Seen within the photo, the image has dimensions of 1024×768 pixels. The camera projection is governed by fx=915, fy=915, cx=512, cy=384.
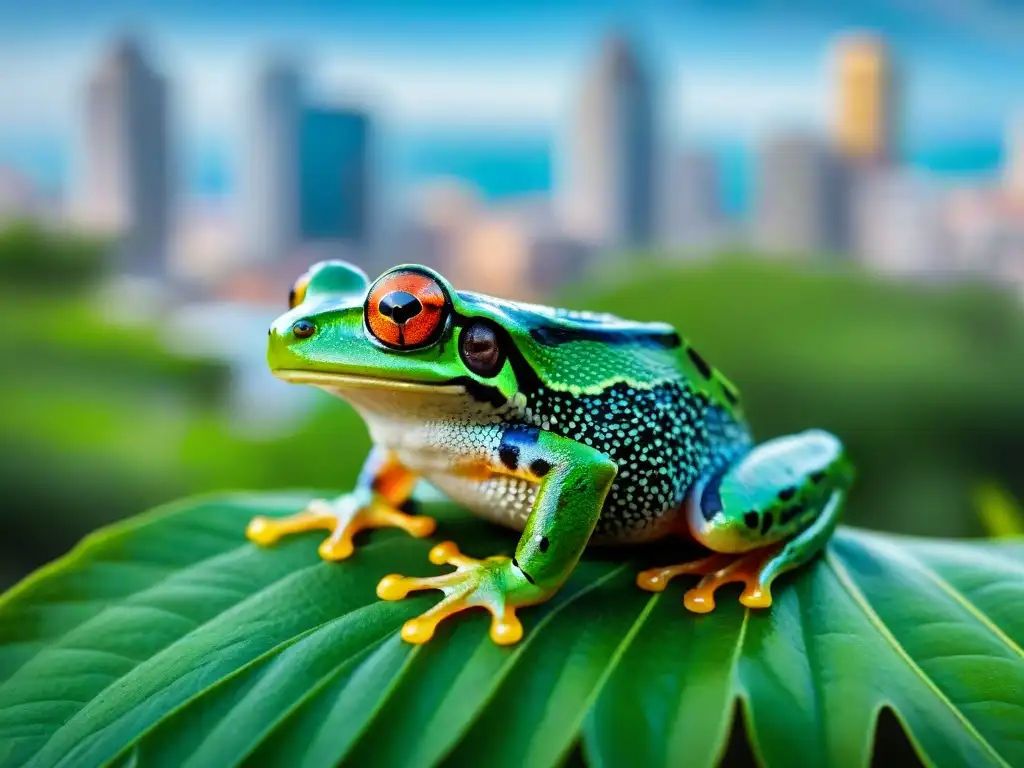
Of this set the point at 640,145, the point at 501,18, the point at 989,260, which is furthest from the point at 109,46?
the point at 989,260

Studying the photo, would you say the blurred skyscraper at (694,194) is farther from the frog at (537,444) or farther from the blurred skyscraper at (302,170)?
the frog at (537,444)

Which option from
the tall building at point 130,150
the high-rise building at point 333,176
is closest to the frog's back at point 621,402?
the high-rise building at point 333,176

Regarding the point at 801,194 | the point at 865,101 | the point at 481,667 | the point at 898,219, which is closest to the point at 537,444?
the point at 481,667

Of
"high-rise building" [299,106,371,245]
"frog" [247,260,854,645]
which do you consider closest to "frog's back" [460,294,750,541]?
"frog" [247,260,854,645]

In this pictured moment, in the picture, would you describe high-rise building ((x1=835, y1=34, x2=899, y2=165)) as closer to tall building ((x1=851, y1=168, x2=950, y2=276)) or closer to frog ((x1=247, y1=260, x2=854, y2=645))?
tall building ((x1=851, y1=168, x2=950, y2=276))

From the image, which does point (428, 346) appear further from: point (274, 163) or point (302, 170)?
point (274, 163)

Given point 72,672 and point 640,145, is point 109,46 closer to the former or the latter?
point 640,145
